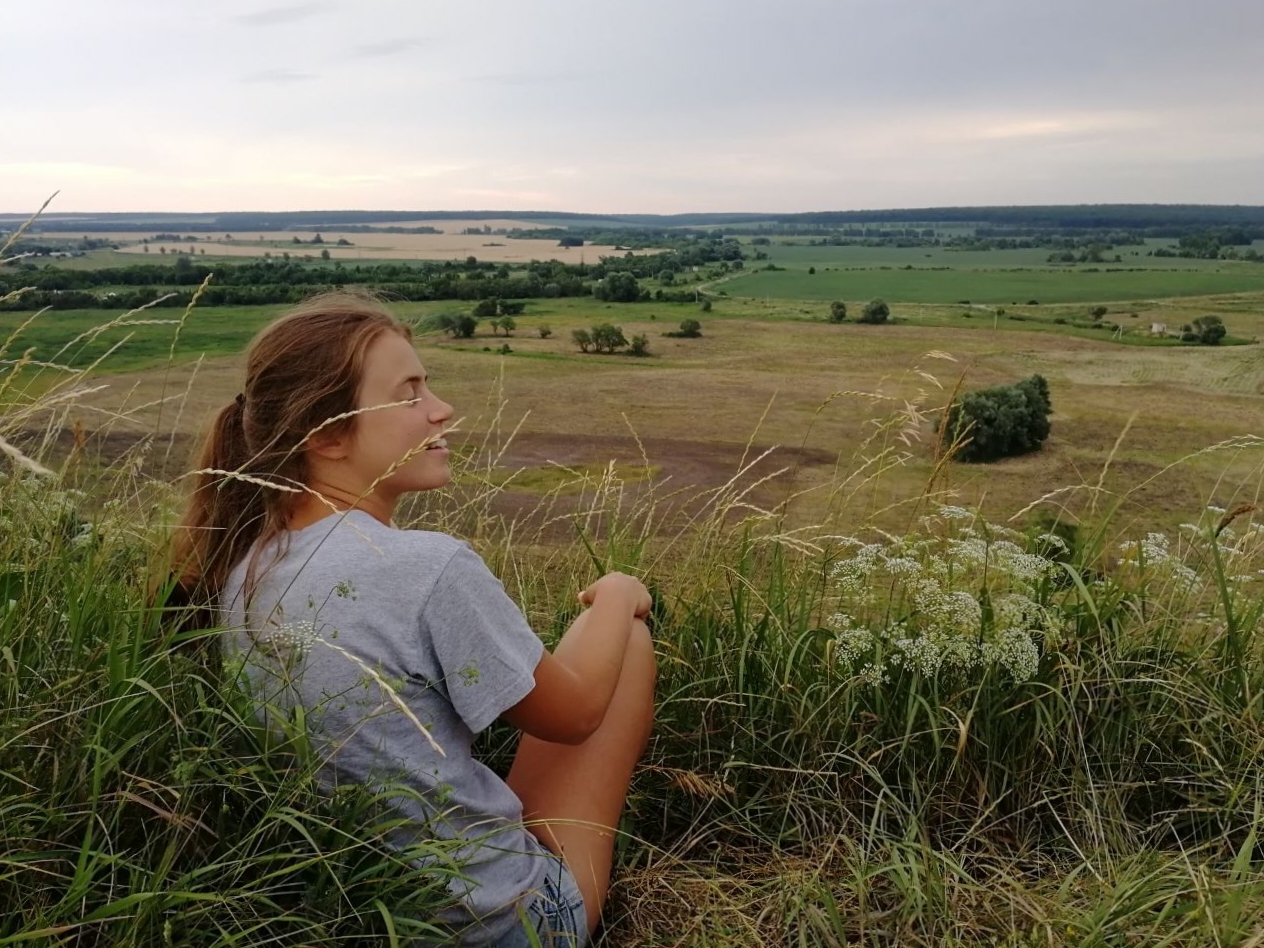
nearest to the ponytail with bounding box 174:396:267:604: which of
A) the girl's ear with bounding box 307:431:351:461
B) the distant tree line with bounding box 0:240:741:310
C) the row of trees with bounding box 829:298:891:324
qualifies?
the girl's ear with bounding box 307:431:351:461

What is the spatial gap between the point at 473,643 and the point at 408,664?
0.40 feet

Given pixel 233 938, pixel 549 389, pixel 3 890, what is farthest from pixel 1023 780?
pixel 549 389

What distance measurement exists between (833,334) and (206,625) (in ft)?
186

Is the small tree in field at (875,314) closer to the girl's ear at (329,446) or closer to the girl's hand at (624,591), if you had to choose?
the girl's hand at (624,591)

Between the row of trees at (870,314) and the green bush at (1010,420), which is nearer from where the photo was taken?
the green bush at (1010,420)

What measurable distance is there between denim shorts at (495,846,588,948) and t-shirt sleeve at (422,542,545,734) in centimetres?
33

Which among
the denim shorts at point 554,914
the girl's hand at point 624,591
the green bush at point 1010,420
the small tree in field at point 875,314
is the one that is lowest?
the green bush at point 1010,420

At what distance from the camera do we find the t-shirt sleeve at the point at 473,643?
1.61 metres

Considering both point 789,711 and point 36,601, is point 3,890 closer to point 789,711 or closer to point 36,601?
point 36,601

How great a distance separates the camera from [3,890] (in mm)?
1335

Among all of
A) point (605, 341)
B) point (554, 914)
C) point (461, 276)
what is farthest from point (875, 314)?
point (554, 914)

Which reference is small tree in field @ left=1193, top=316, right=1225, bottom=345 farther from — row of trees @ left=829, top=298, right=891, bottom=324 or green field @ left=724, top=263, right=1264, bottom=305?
row of trees @ left=829, top=298, right=891, bottom=324

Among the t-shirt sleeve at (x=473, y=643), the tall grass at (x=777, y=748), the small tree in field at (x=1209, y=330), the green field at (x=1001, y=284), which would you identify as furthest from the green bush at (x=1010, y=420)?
the green field at (x=1001, y=284)

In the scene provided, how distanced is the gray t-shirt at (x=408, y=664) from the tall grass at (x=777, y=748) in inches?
3.1
